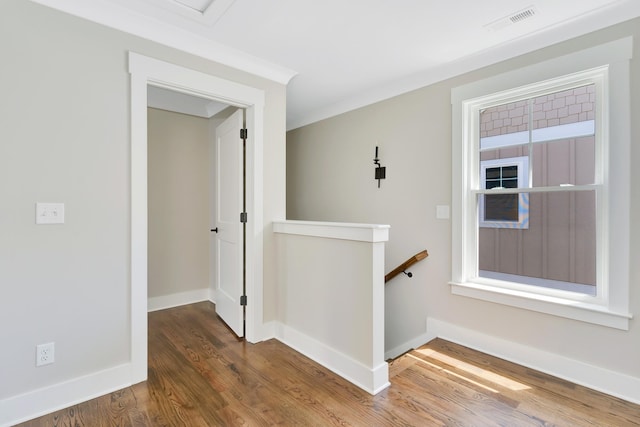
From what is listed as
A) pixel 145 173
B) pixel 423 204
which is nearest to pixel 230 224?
pixel 145 173

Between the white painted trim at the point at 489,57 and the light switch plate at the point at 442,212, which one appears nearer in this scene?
the white painted trim at the point at 489,57

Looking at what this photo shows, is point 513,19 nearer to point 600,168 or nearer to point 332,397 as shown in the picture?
point 600,168

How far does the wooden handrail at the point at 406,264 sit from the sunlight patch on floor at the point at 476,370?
2.39 feet

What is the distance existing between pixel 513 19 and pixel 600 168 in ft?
3.67

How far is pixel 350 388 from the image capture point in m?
2.06

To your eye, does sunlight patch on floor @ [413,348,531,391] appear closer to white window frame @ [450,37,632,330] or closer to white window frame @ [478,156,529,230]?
white window frame @ [450,37,632,330]

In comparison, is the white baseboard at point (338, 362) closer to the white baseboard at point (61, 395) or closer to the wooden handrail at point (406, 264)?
the wooden handrail at point (406, 264)

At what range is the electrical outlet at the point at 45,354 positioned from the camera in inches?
70.8

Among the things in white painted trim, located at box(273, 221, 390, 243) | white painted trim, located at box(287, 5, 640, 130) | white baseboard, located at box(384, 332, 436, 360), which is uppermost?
white painted trim, located at box(287, 5, 640, 130)

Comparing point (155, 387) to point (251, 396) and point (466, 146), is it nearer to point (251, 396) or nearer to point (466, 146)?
point (251, 396)

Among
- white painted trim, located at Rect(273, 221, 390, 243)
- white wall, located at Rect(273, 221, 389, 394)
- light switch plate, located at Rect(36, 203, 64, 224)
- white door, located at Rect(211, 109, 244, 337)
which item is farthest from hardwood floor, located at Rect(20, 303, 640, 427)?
light switch plate, located at Rect(36, 203, 64, 224)

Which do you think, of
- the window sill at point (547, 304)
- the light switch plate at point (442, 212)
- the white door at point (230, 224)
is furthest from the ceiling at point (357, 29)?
the window sill at point (547, 304)

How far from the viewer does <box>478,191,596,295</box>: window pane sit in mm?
2186

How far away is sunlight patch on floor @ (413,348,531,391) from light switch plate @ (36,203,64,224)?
265cm
